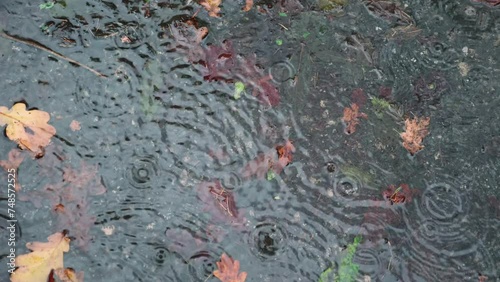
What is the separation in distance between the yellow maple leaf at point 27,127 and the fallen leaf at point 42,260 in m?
0.37

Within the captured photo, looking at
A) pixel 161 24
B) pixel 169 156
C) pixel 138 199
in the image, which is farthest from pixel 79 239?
pixel 161 24

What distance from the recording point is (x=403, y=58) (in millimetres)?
2441

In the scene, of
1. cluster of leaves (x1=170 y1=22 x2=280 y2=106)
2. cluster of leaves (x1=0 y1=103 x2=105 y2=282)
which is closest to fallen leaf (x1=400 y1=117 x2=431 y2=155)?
cluster of leaves (x1=170 y1=22 x2=280 y2=106)

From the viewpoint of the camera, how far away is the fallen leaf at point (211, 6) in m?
2.37

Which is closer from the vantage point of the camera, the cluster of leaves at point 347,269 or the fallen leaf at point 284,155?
the cluster of leaves at point 347,269

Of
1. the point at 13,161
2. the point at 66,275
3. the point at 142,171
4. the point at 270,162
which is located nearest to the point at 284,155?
the point at 270,162

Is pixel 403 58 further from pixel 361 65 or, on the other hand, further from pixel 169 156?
pixel 169 156

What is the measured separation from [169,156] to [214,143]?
0.20 metres

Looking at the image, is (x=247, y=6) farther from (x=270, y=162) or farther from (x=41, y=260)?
(x=41, y=260)

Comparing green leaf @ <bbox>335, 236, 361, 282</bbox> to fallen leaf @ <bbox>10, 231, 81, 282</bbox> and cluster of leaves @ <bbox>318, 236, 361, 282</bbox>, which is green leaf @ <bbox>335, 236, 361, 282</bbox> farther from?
fallen leaf @ <bbox>10, 231, 81, 282</bbox>

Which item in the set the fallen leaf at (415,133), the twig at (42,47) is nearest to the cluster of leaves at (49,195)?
the twig at (42,47)

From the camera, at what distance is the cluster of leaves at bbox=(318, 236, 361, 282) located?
211 centimetres

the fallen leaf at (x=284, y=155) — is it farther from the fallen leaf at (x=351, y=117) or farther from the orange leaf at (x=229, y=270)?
the orange leaf at (x=229, y=270)

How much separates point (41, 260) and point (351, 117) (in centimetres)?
145
